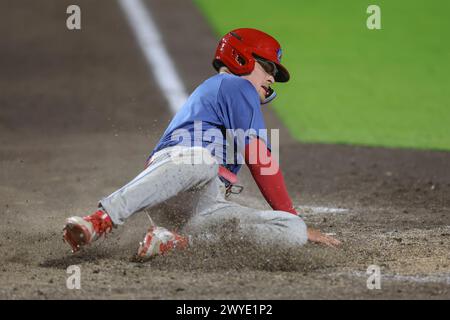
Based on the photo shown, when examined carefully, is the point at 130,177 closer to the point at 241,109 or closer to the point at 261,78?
the point at 261,78

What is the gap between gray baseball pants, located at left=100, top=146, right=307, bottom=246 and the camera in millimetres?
5168

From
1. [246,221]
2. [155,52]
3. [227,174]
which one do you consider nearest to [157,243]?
[246,221]

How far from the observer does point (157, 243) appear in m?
5.18

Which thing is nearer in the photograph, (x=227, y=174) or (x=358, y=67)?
(x=227, y=174)

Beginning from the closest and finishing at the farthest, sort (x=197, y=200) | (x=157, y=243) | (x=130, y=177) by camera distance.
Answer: (x=157, y=243)
(x=197, y=200)
(x=130, y=177)

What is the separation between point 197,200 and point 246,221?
32cm

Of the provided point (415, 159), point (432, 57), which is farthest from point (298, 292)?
point (432, 57)

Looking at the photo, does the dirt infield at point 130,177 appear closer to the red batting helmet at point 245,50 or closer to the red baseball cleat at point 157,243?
the red baseball cleat at point 157,243

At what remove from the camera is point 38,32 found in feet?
43.5

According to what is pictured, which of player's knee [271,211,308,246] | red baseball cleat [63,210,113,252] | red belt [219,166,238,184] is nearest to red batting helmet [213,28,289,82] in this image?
red belt [219,166,238,184]

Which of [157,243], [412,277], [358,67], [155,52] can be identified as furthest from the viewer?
[155,52]

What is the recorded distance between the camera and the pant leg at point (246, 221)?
528 cm

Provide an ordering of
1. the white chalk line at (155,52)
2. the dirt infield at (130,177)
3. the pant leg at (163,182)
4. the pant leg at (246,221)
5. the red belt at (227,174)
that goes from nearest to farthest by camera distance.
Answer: the dirt infield at (130,177) → the pant leg at (163,182) → the pant leg at (246,221) → the red belt at (227,174) → the white chalk line at (155,52)

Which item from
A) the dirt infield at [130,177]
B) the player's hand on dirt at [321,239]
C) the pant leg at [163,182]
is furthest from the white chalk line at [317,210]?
the pant leg at [163,182]
